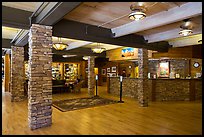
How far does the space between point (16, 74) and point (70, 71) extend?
26.2ft

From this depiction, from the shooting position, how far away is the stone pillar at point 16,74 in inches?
301

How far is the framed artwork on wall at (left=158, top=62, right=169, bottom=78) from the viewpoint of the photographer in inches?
419

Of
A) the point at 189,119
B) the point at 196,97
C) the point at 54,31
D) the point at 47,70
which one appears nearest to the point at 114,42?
the point at 54,31

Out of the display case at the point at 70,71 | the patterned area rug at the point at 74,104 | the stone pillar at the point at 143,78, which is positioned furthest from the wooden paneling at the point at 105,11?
the display case at the point at 70,71

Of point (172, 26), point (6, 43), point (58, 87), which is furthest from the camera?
point (58, 87)

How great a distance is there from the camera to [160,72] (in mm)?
10922

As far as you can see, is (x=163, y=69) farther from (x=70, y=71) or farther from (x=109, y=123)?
(x=70, y=71)

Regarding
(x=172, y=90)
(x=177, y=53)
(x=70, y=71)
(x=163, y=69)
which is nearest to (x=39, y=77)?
(x=172, y=90)

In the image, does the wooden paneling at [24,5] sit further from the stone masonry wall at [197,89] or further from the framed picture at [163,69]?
the framed picture at [163,69]

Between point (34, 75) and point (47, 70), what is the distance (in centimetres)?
35

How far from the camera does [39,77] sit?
4.22 metres

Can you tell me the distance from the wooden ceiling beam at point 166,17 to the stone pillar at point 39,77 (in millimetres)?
2346

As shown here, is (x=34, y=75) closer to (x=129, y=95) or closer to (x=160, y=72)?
(x=129, y=95)

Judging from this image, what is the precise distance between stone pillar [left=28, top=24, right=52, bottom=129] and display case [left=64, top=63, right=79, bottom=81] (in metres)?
10.9
